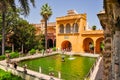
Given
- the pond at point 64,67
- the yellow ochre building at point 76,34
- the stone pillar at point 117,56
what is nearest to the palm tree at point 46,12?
the yellow ochre building at point 76,34

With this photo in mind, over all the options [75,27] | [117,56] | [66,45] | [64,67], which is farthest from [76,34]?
[117,56]

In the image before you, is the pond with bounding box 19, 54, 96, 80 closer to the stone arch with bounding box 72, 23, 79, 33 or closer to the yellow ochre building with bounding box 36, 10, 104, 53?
the yellow ochre building with bounding box 36, 10, 104, 53

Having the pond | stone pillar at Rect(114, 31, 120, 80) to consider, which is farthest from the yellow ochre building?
stone pillar at Rect(114, 31, 120, 80)

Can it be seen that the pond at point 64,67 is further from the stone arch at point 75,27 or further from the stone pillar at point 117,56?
the stone arch at point 75,27

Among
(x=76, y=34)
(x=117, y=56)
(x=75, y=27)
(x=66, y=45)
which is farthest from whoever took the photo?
(x=66, y=45)

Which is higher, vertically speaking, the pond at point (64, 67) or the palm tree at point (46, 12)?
the palm tree at point (46, 12)

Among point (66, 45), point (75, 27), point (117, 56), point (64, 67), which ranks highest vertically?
point (75, 27)

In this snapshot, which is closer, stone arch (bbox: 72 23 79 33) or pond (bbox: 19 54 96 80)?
pond (bbox: 19 54 96 80)

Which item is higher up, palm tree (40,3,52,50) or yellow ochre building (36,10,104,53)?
palm tree (40,3,52,50)

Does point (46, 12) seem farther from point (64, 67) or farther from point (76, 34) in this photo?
point (64, 67)

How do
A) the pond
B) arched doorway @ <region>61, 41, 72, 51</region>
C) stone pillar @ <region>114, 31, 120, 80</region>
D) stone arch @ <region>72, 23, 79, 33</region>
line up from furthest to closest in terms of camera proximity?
1. arched doorway @ <region>61, 41, 72, 51</region>
2. stone arch @ <region>72, 23, 79, 33</region>
3. the pond
4. stone pillar @ <region>114, 31, 120, 80</region>

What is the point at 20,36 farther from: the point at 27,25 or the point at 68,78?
the point at 68,78

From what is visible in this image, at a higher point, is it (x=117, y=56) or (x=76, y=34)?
(x=76, y=34)

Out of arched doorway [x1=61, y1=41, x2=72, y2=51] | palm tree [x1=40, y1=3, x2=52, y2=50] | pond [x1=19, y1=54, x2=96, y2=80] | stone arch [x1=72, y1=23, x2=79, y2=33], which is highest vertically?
palm tree [x1=40, y1=3, x2=52, y2=50]
